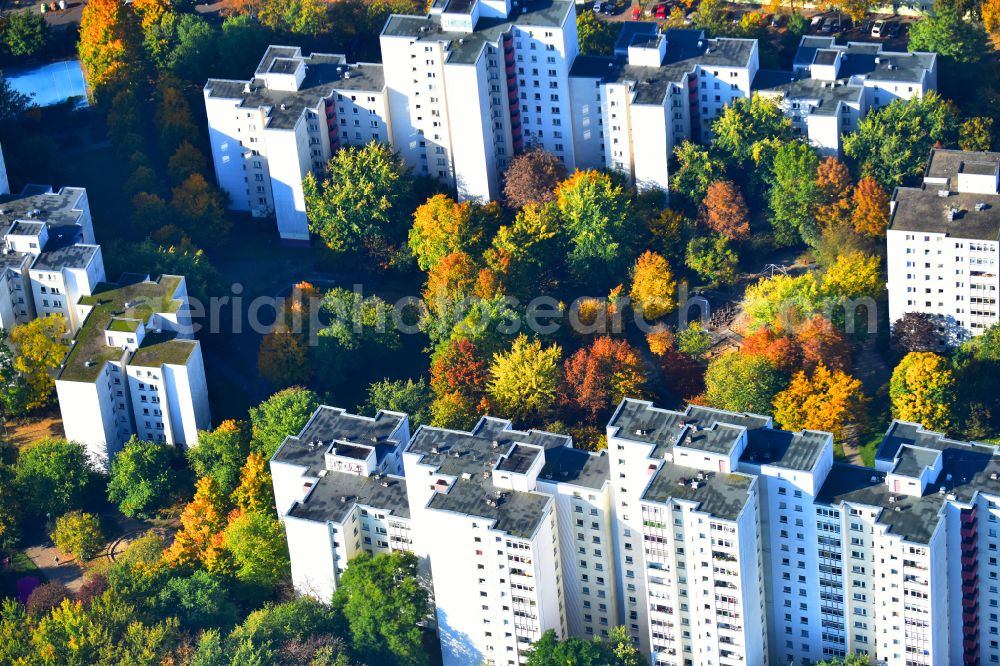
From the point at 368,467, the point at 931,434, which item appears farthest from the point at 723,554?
the point at 368,467

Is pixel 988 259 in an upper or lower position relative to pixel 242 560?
upper

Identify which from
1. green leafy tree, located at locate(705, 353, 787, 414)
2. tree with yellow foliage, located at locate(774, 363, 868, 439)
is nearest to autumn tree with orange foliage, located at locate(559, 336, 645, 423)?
green leafy tree, located at locate(705, 353, 787, 414)

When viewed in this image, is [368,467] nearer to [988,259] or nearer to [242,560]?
[242,560]

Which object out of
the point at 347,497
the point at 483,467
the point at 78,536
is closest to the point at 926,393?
the point at 483,467

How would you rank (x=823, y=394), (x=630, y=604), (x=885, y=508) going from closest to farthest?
(x=885, y=508) < (x=630, y=604) < (x=823, y=394)

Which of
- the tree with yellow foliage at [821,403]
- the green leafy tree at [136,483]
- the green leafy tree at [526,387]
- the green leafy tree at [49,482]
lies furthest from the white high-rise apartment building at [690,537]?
the green leafy tree at [49,482]

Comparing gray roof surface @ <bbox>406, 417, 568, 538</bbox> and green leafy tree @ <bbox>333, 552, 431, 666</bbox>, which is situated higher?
gray roof surface @ <bbox>406, 417, 568, 538</bbox>

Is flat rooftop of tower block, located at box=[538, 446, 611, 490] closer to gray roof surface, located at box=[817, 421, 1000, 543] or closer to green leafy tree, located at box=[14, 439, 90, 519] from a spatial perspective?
gray roof surface, located at box=[817, 421, 1000, 543]
